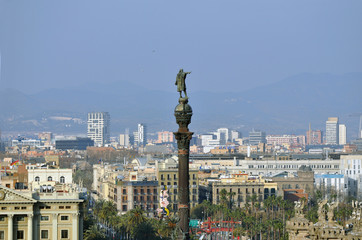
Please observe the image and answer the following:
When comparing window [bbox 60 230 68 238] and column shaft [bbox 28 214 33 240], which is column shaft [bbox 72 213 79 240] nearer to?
window [bbox 60 230 68 238]

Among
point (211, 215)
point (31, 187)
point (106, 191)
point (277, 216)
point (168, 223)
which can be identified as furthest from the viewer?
point (106, 191)

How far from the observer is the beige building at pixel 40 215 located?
9844cm

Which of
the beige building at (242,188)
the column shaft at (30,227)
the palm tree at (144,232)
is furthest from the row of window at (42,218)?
the beige building at (242,188)

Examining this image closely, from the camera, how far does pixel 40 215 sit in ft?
328

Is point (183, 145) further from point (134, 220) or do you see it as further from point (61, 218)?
point (134, 220)

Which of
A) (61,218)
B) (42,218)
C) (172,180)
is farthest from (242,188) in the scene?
(42,218)

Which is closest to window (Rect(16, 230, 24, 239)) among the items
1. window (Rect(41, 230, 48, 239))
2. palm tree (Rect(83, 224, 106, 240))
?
window (Rect(41, 230, 48, 239))

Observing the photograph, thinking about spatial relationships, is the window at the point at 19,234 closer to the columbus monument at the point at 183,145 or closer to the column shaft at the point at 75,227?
the column shaft at the point at 75,227

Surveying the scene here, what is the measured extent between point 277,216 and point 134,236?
28421 millimetres

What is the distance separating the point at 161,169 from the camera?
598 ft

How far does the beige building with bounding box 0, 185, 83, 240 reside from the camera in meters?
98.4

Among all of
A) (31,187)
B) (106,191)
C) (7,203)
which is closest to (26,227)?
(7,203)

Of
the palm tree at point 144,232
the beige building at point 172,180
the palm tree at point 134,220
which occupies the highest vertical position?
the beige building at point 172,180

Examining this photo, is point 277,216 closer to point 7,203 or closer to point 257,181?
point 257,181
